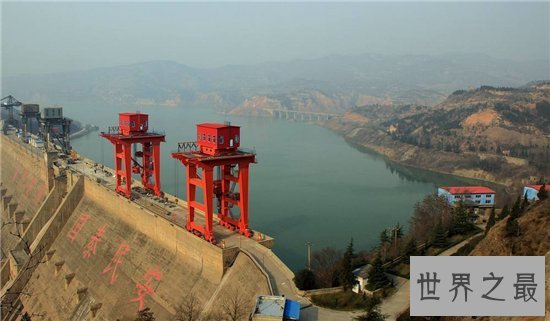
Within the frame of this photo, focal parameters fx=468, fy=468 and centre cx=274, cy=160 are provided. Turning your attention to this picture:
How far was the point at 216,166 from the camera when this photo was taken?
21141mm

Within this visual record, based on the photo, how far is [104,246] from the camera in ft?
86.1

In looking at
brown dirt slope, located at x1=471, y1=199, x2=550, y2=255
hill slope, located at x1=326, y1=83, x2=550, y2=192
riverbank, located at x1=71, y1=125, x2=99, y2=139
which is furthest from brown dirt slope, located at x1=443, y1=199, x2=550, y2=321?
riverbank, located at x1=71, y1=125, x2=99, y2=139

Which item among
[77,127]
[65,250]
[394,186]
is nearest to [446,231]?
[65,250]

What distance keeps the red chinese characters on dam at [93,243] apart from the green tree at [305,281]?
46.5ft

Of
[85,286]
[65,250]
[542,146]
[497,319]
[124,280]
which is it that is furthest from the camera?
[542,146]

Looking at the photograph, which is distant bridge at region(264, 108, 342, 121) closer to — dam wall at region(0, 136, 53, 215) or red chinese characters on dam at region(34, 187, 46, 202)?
dam wall at region(0, 136, 53, 215)

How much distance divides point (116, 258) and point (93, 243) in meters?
3.06

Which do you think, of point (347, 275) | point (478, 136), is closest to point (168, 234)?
point (347, 275)

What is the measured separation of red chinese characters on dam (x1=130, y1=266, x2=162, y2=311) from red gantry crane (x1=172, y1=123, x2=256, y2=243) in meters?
2.65

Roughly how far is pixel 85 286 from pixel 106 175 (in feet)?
39.6

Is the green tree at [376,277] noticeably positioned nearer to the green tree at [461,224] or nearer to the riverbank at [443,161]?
the green tree at [461,224]

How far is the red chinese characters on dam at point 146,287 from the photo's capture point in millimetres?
21531

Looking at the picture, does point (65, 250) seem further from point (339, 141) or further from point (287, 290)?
point (339, 141)

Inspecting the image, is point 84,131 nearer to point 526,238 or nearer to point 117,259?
point 117,259
